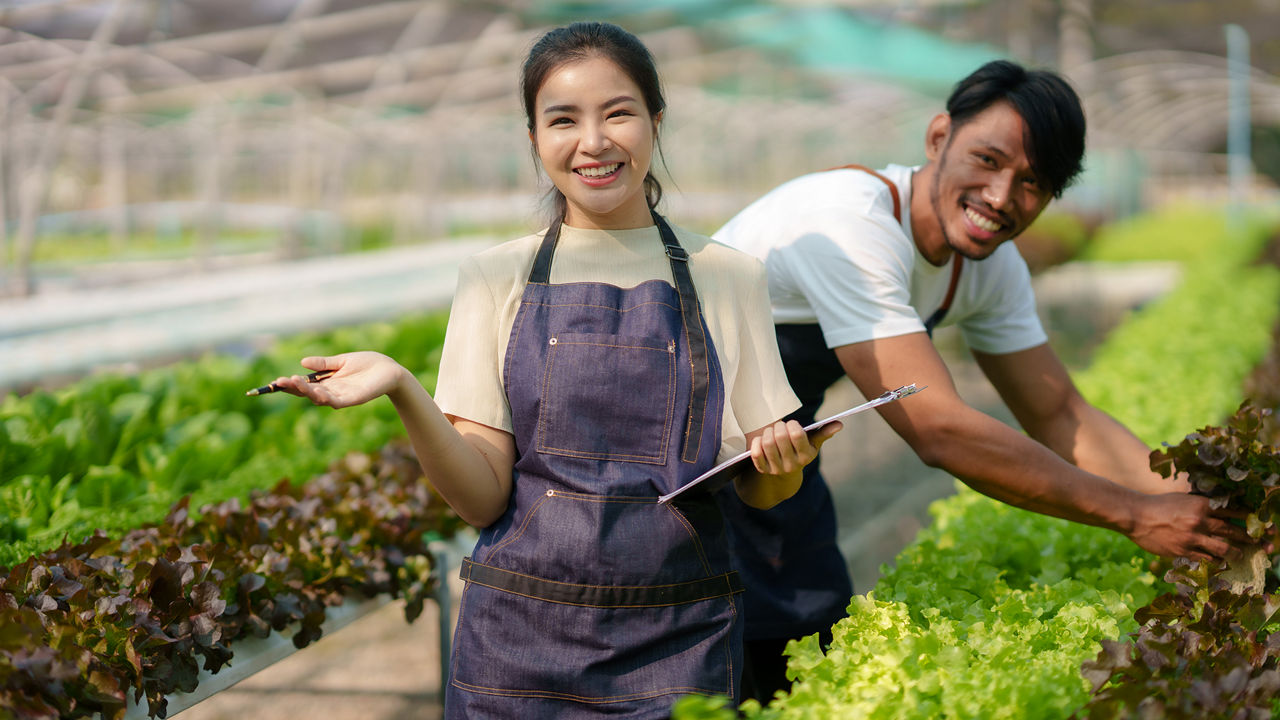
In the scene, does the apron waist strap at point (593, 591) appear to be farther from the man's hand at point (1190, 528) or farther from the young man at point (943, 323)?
the man's hand at point (1190, 528)

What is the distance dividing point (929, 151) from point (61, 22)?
9.23 m

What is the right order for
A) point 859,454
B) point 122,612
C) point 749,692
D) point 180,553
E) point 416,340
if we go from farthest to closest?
point 859,454 → point 416,340 → point 749,692 → point 180,553 → point 122,612

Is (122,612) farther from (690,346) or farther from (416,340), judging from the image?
(416,340)

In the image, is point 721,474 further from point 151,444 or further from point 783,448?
point 151,444

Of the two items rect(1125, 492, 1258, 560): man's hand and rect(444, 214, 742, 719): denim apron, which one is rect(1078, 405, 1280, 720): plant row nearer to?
rect(1125, 492, 1258, 560): man's hand

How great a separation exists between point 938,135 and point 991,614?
1.05 metres

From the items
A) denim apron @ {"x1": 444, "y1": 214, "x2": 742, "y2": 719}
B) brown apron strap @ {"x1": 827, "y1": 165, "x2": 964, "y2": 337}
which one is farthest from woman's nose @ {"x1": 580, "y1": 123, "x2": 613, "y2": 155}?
brown apron strap @ {"x1": 827, "y1": 165, "x2": 964, "y2": 337}

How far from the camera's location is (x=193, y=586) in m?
2.28

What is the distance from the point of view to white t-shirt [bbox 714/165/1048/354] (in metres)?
2.21

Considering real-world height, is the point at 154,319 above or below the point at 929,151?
below

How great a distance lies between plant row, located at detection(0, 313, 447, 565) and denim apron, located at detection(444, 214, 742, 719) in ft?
4.83

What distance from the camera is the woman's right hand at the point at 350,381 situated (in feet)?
5.10

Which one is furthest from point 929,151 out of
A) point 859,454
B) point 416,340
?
point 859,454

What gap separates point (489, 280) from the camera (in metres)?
1.84
